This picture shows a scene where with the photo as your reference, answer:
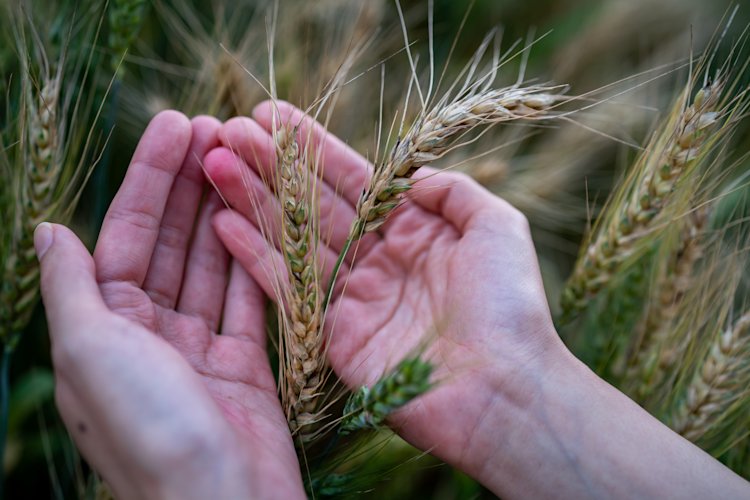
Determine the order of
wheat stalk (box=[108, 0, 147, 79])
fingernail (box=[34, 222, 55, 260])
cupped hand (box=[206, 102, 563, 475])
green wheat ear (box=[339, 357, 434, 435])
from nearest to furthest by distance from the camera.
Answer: green wheat ear (box=[339, 357, 434, 435]) < fingernail (box=[34, 222, 55, 260]) < cupped hand (box=[206, 102, 563, 475]) < wheat stalk (box=[108, 0, 147, 79])

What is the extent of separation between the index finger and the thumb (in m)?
0.07

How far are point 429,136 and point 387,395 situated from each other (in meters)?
0.38

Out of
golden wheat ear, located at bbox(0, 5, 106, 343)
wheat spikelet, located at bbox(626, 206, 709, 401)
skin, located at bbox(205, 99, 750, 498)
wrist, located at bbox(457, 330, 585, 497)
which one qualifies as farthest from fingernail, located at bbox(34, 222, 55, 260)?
wheat spikelet, located at bbox(626, 206, 709, 401)

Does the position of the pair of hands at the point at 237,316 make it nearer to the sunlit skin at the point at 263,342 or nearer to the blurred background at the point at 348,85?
the sunlit skin at the point at 263,342

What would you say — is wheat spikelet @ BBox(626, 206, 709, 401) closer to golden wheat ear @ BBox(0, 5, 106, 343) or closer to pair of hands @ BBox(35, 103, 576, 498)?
pair of hands @ BBox(35, 103, 576, 498)

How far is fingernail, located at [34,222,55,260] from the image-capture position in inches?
38.9

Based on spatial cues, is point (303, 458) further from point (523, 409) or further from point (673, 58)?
point (673, 58)

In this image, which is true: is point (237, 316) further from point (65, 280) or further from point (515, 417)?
point (515, 417)

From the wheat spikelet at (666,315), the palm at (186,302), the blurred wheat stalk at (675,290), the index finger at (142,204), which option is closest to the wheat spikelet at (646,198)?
the blurred wheat stalk at (675,290)

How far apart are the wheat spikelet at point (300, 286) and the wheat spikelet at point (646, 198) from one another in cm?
53

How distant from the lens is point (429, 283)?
1.29m

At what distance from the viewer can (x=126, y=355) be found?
852 mm

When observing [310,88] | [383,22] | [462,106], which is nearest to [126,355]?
[462,106]

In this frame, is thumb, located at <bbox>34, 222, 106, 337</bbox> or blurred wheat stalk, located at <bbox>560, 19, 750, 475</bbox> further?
blurred wheat stalk, located at <bbox>560, 19, 750, 475</bbox>
